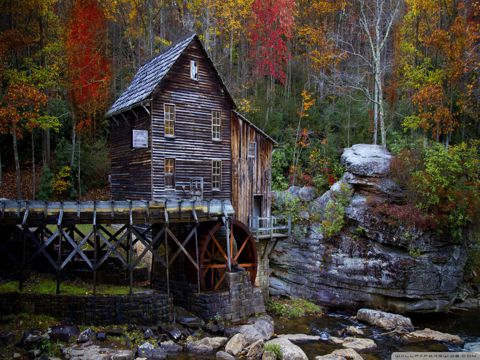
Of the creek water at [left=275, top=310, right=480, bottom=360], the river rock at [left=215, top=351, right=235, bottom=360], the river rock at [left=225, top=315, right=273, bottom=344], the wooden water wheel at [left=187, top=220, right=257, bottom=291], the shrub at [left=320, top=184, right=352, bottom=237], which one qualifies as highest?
the shrub at [left=320, top=184, right=352, bottom=237]

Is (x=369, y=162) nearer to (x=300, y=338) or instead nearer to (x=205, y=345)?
(x=300, y=338)

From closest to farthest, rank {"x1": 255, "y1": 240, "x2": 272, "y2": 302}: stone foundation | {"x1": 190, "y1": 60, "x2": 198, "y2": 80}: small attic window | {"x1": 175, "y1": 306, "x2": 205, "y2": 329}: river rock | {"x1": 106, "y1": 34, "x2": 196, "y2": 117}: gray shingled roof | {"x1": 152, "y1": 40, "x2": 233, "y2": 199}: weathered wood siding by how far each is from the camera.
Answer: {"x1": 175, "y1": 306, "x2": 205, "y2": 329}: river rock → {"x1": 152, "y1": 40, "x2": 233, "y2": 199}: weathered wood siding → {"x1": 106, "y1": 34, "x2": 196, "y2": 117}: gray shingled roof → {"x1": 190, "y1": 60, "x2": 198, "y2": 80}: small attic window → {"x1": 255, "y1": 240, "x2": 272, "y2": 302}: stone foundation

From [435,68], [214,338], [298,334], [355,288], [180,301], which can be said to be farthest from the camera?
[435,68]

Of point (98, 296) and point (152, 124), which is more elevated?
point (152, 124)

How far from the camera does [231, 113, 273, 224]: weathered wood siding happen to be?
1992 centimetres

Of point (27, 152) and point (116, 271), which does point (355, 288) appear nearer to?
point (116, 271)

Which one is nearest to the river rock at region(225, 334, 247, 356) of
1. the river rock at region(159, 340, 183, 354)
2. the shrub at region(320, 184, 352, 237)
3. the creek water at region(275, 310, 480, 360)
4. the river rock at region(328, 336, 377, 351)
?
the river rock at region(159, 340, 183, 354)

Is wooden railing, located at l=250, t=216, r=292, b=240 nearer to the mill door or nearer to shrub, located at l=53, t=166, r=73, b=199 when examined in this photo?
the mill door

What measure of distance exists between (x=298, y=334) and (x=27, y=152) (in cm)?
2364

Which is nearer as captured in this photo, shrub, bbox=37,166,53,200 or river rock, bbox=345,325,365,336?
river rock, bbox=345,325,365,336

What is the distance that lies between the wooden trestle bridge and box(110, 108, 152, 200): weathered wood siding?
6.46 ft

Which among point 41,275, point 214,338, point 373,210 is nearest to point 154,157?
point 41,275

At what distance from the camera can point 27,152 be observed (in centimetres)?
2844

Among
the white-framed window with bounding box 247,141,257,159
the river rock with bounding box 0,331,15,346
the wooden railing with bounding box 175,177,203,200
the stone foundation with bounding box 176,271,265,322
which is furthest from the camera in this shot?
the white-framed window with bounding box 247,141,257,159
